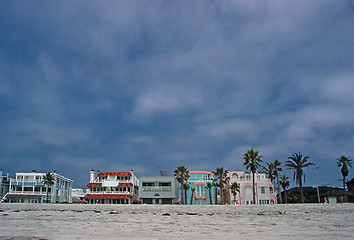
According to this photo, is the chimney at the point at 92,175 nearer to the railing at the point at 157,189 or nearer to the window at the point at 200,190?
the railing at the point at 157,189

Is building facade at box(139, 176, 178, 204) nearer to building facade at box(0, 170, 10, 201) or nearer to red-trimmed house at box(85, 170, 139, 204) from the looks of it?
red-trimmed house at box(85, 170, 139, 204)

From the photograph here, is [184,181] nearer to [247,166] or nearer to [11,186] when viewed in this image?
[247,166]

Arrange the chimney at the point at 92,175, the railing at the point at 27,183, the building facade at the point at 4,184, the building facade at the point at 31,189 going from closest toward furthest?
the chimney at the point at 92,175, the building facade at the point at 31,189, the railing at the point at 27,183, the building facade at the point at 4,184

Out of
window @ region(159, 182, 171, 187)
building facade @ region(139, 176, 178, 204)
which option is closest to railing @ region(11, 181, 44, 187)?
building facade @ region(139, 176, 178, 204)

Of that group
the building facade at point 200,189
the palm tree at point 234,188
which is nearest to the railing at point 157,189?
the building facade at point 200,189

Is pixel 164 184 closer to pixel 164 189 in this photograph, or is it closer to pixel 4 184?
pixel 164 189

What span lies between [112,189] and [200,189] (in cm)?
1734

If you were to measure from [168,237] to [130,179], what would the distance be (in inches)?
2120

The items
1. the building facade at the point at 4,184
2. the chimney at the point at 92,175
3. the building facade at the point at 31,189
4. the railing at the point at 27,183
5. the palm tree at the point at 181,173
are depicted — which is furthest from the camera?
the building facade at the point at 4,184

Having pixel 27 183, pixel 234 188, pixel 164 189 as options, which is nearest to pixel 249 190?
pixel 234 188

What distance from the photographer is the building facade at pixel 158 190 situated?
60.1 meters

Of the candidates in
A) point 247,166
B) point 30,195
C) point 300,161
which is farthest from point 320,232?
point 30,195

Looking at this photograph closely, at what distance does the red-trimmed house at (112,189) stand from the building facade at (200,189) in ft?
36.9

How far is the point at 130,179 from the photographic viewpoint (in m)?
62.6
